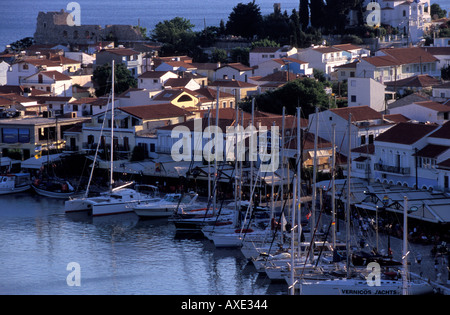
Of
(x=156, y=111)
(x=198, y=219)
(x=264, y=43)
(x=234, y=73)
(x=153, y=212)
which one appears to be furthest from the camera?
(x=264, y=43)

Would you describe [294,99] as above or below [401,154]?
above

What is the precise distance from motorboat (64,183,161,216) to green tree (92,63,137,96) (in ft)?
53.7

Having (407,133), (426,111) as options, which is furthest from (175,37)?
(407,133)

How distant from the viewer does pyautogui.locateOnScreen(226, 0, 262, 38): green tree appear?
54938 millimetres

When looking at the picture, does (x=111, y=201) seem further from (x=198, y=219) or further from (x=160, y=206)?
(x=198, y=219)

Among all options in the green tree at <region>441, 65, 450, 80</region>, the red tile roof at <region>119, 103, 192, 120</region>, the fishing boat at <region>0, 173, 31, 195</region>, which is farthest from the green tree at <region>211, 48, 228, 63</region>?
the fishing boat at <region>0, 173, 31, 195</region>

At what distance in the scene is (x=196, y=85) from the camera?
39.7 metres

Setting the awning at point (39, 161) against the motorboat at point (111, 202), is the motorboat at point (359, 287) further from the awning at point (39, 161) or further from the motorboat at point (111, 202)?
the awning at point (39, 161)

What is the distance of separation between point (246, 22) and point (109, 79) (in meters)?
15.3

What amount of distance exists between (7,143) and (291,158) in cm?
1046

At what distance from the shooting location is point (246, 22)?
180 ft

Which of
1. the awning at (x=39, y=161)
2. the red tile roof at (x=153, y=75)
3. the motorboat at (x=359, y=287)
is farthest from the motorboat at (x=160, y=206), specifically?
the red tile roof at (x=153, y=75)
